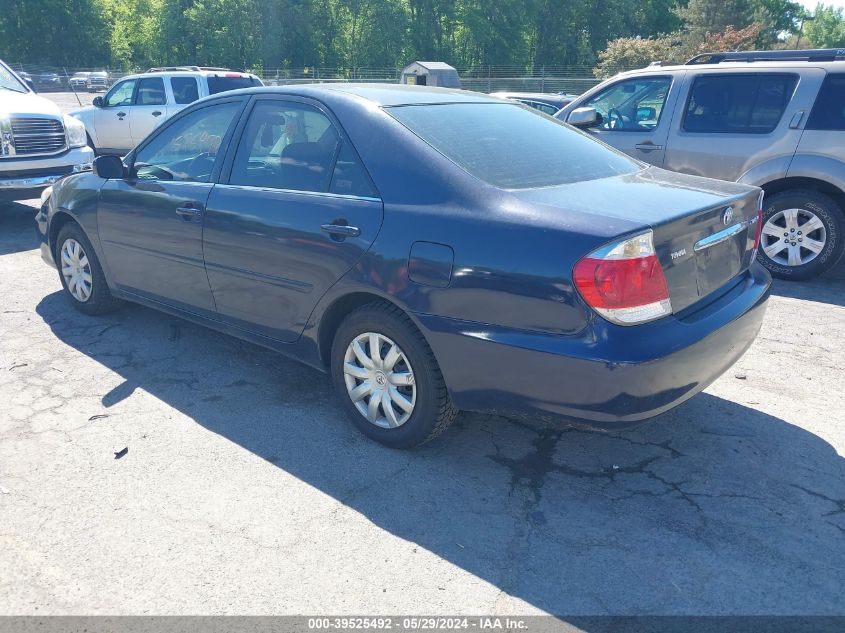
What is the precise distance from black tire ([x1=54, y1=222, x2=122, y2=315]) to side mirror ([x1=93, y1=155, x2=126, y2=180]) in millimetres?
643

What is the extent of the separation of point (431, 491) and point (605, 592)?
93cm

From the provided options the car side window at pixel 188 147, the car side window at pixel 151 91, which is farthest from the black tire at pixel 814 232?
the car side window at pixel 151 91

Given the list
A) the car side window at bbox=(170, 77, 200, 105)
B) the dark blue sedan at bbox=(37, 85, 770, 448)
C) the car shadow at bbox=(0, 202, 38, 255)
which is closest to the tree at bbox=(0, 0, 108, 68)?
the car side window at bbox=(170, 77, 200, 105)

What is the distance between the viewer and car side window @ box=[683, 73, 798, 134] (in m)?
6.35

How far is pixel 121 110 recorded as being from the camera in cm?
1408

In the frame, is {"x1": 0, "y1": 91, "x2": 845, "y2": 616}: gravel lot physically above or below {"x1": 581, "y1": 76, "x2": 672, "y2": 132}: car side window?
below

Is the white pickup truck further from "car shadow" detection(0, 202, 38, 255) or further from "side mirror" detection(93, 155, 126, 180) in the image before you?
"side mirror" detection(93, 155, 126, 180)

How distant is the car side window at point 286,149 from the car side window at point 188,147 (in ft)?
0.78

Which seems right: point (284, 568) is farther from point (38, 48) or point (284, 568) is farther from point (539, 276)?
point (38, 48)

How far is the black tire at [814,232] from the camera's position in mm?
6137

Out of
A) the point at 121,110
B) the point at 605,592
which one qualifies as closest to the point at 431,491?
the point at 605,592

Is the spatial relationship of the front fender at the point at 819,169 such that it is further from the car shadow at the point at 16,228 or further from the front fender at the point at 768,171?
the car shadow at the point at 16,228

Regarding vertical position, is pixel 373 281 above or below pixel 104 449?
above

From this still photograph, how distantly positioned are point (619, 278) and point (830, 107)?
15.2 ft
